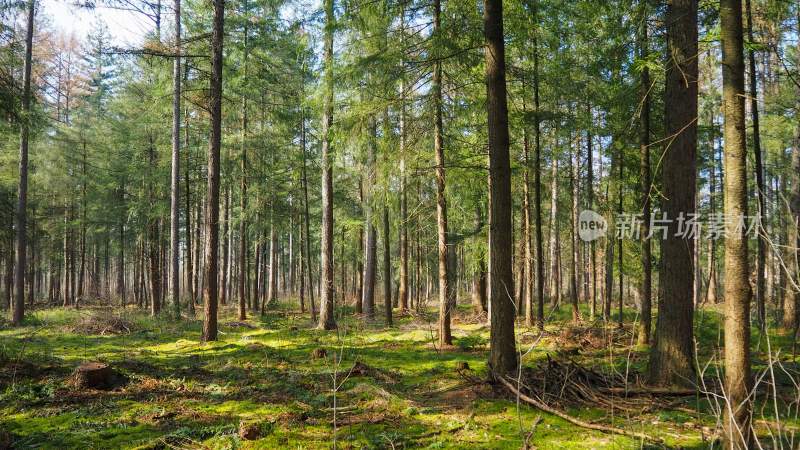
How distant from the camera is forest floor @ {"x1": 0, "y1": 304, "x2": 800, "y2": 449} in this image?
480cm

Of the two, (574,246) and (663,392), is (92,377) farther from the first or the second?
(574,246)

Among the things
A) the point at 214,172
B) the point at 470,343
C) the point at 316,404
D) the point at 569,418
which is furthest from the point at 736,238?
the point at 214,172

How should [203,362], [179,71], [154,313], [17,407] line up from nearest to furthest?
[17,407] < [203,362] < [179,71] < [154,313]

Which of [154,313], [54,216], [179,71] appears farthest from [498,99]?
[54,216]

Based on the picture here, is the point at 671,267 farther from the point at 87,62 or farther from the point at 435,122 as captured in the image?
the point at 87,62

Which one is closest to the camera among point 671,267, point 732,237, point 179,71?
point 732,237

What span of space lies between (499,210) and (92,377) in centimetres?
726

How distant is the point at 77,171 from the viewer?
23547 millimetres

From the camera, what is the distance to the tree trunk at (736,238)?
3504 millimetres

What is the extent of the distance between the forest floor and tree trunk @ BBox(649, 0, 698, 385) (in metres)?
0.58

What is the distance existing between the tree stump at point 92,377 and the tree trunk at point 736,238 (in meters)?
8.48

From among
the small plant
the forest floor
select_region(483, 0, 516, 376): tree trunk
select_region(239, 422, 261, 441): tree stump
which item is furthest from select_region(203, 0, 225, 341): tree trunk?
select_region(483, 0, 516, 376): tree trunk

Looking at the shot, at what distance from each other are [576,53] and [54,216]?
2897 centimetres

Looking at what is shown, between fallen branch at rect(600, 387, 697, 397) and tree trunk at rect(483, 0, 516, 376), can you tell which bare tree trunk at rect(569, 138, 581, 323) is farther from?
fallen branch at rect(600, 387, 697, 397)
